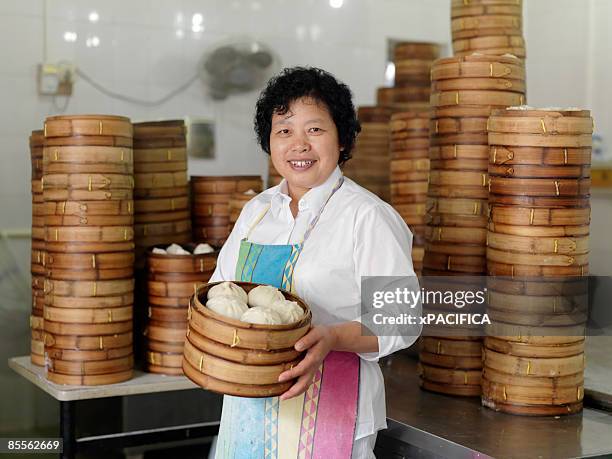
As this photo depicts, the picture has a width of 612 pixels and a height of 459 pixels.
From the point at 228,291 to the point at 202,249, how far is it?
1512 millimetres

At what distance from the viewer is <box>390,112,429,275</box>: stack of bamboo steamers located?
3.80 meters

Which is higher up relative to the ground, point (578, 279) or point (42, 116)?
point (42, 116)

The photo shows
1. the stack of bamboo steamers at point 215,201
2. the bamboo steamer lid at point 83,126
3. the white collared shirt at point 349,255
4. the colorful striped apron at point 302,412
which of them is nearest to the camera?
the white collared shirt at point 349,255

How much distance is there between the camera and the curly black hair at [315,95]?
7.65 feet

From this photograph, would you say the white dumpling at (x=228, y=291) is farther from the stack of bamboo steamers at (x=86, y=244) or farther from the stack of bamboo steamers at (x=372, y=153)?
the stack of bamboo steamers at (x=372, y=153)

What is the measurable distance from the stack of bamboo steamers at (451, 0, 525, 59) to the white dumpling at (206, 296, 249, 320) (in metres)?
1.96

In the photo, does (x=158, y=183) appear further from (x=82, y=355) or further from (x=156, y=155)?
(x=82, y=355)

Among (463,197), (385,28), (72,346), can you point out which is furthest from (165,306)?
(385,28)

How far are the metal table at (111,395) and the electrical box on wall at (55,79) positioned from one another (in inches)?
61.7

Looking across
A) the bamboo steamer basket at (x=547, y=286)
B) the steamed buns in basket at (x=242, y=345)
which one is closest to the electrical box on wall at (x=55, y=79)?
the bamboo steamer basket at (x=547, y=286)

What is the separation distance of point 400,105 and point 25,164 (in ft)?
6.54

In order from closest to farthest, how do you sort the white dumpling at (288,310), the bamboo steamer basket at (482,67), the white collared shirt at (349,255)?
the white dumpling at (288,310), the white collared shirt at (349,255), the bamboo steamer basket at (482,67)

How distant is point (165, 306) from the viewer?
3531mm

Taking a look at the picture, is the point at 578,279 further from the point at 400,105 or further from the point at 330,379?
the point at 400,105
